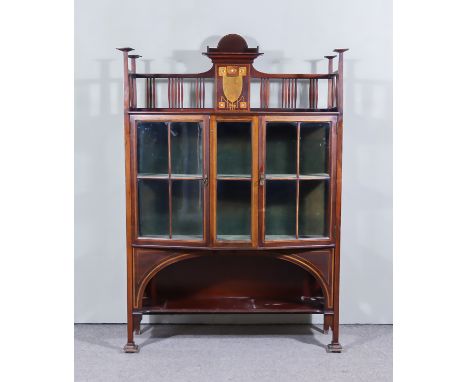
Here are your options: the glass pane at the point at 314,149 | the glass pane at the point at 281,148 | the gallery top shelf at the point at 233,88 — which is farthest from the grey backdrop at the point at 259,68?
the glass pane at the point at 281,148

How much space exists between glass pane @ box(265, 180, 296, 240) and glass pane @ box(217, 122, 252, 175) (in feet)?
0.57

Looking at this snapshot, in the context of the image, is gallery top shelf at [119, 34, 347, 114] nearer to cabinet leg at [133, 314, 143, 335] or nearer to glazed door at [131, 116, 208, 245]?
glazed door at [131, 116, 208, 245]

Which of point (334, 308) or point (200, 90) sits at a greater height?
point (200, 90)

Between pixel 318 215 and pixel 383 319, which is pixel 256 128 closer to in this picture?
pixel 318 215

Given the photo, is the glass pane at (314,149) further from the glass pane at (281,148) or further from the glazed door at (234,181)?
the glazed door at (234,181)

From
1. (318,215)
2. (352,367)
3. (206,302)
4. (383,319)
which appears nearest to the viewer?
(352,367)

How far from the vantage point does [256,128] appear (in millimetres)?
2846

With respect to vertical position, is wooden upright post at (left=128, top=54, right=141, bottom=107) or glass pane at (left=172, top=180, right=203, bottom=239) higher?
wooden upright post at (left=128, top=54, right=141, bottom=107)

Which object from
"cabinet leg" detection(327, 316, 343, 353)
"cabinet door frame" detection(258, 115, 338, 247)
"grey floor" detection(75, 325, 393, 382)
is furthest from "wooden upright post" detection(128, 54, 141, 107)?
"cabinet leg" detection(327, 316, 343, 353)

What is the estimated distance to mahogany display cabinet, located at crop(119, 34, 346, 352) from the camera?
9.39 ft

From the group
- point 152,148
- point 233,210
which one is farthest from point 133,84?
point 233,210

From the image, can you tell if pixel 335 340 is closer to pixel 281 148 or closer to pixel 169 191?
pixel 281 148

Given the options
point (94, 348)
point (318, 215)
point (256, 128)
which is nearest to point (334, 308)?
point (318, 215)

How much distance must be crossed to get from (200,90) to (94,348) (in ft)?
5.31
